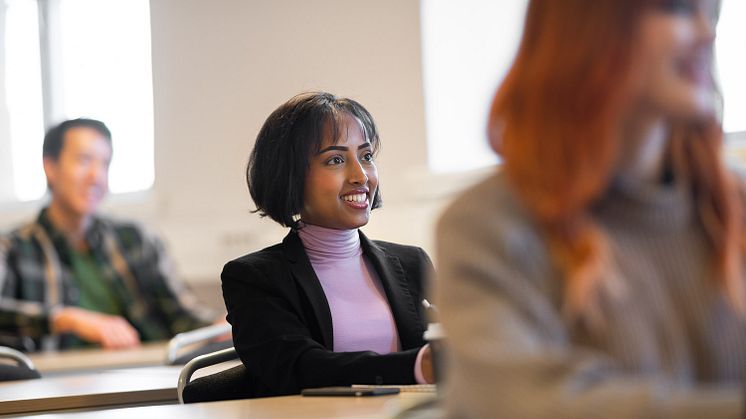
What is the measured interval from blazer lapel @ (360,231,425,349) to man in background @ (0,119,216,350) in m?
2.83

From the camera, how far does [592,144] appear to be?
1.02 meters

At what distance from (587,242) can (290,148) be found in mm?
1505

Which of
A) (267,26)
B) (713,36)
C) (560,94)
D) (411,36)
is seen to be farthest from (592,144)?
(267,26)

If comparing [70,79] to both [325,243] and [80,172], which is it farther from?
[325,243]

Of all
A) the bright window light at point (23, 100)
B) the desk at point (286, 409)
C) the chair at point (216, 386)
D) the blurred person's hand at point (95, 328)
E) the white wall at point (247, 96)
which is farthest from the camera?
the bright window light at point (23, 100)

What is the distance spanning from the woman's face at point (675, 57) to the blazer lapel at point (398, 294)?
4.66 feet

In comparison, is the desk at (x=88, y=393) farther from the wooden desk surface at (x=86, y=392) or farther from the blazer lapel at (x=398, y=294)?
the blazer lapel at (x=398, y=294)

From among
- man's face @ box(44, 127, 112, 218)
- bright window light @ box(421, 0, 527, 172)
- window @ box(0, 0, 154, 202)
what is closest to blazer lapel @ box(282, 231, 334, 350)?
bright window light @ box(421, 0, 527, 172)

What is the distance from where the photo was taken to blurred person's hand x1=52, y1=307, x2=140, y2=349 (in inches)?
197

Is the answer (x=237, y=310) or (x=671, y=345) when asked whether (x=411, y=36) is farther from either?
(x=671, y=345)

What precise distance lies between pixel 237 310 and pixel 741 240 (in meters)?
1.36

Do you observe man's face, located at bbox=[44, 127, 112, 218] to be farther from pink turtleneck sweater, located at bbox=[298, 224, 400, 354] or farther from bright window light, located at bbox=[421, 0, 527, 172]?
pink turtleneck sweater, located at bbox=[298, 224, 400, 354]

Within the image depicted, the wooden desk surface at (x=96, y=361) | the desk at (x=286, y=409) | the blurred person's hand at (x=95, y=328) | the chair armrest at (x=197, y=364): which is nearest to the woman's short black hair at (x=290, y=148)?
the chair armrest at (x=197, y=364)

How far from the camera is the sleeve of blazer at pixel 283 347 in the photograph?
2002mm
